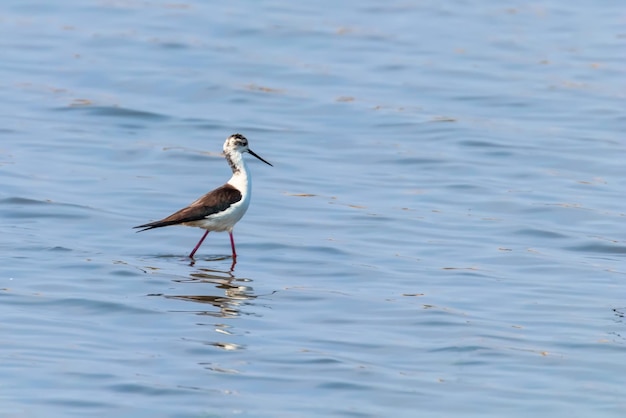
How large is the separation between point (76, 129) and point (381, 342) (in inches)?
407

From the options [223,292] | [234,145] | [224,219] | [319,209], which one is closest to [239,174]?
[234,145]

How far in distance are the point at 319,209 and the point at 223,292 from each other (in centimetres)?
382

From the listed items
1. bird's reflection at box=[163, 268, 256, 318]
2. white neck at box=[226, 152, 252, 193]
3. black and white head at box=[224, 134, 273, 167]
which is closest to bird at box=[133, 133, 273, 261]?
white neck at box=[226, 152, 252, 193]

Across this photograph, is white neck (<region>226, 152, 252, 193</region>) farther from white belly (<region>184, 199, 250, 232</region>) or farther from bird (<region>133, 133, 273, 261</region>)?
white belly (<region>184, 199, 250, 232</region>)

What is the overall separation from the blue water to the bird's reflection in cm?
5

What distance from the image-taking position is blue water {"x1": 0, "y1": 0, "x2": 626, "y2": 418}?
9.95m

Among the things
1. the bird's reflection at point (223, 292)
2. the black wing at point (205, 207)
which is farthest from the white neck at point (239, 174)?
the bird's reflection at point (223, 292)

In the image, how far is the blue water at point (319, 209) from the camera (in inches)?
392

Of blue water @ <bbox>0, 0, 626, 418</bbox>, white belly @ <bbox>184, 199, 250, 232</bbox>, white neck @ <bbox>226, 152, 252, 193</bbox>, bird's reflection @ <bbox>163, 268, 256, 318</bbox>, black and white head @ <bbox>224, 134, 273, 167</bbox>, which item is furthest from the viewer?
black and white head @ <bbox>224, 134, 273, 167</bbox>

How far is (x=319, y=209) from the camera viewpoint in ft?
53.5

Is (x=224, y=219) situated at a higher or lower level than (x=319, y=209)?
higher

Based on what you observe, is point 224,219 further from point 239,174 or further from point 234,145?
point 234,145

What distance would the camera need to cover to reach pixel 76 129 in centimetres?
2012

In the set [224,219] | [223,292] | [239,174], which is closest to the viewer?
[223,292]
